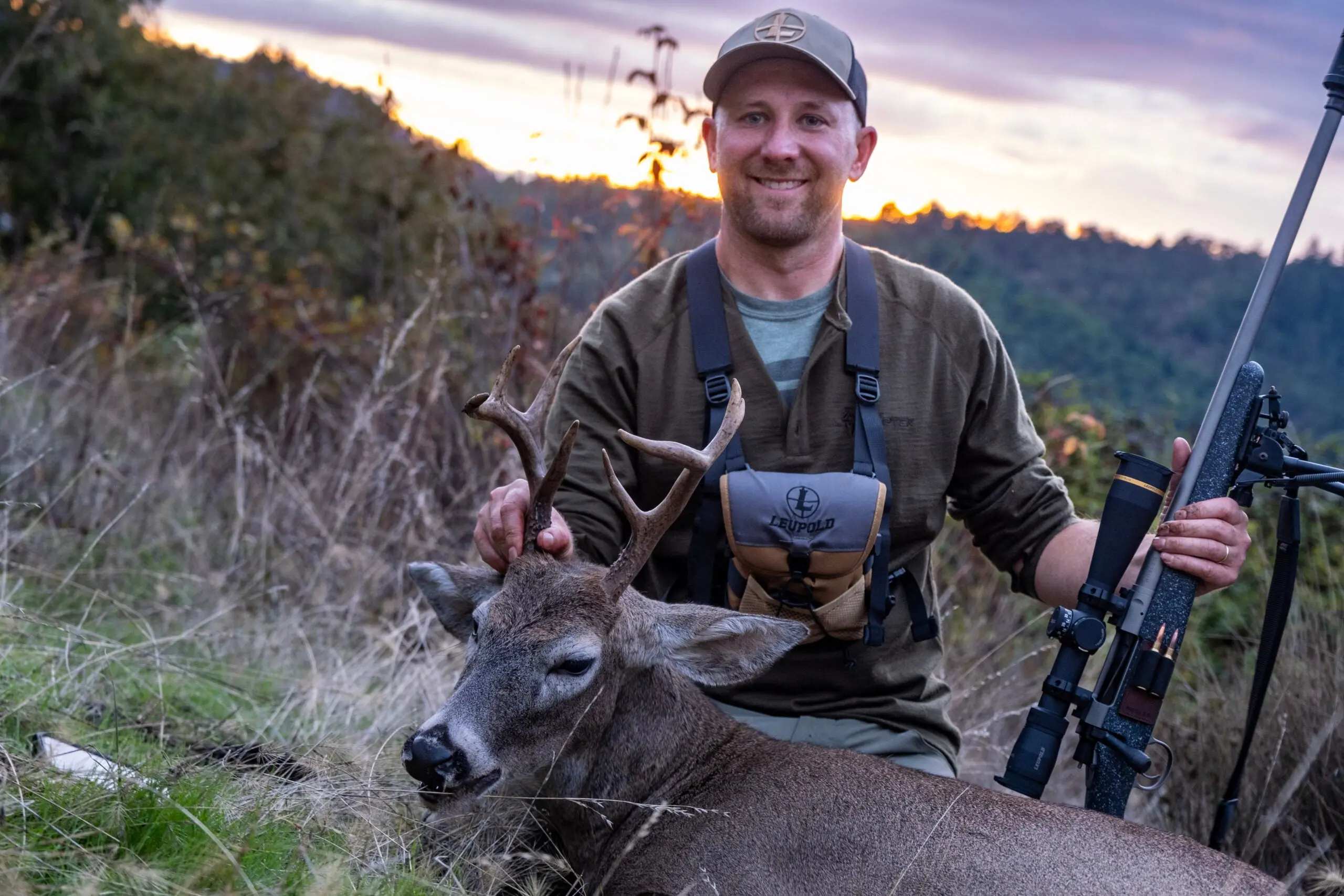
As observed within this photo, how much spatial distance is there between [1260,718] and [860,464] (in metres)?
2.02

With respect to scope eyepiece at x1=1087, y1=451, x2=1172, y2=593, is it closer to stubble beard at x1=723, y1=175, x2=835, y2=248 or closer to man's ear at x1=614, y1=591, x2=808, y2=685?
man's ear at x1=614, y1=591, x2=808, y2=685

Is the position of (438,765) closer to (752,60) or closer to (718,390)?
(718,390)

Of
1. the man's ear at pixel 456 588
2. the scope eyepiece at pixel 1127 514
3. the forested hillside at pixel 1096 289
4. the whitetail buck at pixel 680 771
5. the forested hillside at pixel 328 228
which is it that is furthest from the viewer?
the forested hillside at pixel 328 228

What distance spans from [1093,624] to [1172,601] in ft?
0.75

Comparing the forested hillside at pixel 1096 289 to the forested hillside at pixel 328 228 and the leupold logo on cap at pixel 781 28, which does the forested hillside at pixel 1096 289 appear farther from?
the leupold logo on cap at pixel 781 28

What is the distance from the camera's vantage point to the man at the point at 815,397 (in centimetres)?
437

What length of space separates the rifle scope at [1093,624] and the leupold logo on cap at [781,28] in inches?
69.8

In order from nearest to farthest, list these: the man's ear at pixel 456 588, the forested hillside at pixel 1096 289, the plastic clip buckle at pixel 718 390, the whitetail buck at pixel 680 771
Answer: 1. the whitetail buck at pixel 680 771
2. the man's ear at pixel 456 588
3. the plastic clip buckle at pixel 718 390
4. the forested hillside at pixel 1096 289

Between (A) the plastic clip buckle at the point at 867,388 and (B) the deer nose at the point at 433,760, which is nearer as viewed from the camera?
(B) the deer nose at the point at 433,760

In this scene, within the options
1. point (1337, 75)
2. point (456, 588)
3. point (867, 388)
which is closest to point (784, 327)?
point (867, 388)

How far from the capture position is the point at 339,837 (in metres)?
3.35


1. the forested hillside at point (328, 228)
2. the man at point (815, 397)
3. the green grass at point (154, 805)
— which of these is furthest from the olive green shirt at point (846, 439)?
the forested hillside at point (328, 228)

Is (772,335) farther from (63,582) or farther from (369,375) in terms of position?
(369,375)

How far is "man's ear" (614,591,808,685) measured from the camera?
3.74m
